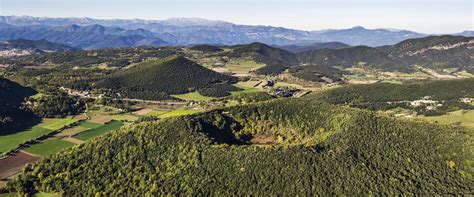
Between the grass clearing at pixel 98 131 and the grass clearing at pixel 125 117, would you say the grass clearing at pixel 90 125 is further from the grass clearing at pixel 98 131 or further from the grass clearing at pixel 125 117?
the grass clearing at pixel 125 117

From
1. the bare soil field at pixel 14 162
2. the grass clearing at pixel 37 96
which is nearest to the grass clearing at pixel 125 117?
the bare soil field at pixel 14 162

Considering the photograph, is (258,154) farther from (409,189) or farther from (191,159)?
(409,189)

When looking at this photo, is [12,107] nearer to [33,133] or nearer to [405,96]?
[33,133]

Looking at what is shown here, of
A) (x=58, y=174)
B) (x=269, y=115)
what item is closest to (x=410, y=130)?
(x=269, y=115)

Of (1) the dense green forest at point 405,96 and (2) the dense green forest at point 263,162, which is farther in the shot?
(1) the dense green forest at point 405,96

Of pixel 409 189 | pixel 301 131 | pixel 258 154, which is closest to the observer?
pixel 409 189

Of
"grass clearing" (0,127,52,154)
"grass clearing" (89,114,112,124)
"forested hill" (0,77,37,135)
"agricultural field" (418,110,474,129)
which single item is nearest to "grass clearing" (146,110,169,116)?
"grass clearing" (89,114,112,124)
